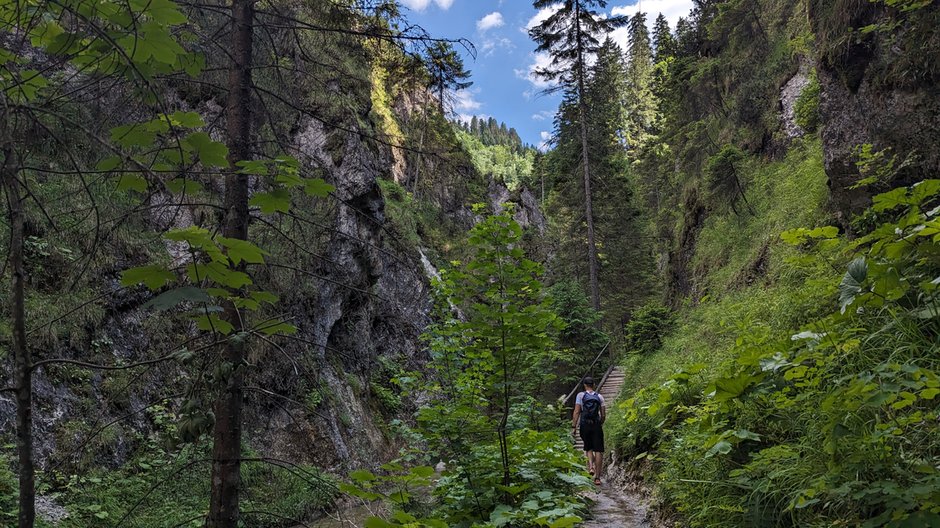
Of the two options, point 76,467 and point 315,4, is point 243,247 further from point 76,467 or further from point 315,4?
point 76,467

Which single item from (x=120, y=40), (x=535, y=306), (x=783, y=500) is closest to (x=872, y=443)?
(x=783, y=500)

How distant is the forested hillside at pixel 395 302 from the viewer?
2.07 meters

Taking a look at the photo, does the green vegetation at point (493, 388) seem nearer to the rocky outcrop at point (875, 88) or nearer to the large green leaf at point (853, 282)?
the large green leaf at point (853, 282)

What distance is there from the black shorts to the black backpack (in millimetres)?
73

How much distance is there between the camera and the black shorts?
797cm

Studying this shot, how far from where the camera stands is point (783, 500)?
10.1ft

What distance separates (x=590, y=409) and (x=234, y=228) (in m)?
6.66

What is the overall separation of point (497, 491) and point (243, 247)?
316 cm

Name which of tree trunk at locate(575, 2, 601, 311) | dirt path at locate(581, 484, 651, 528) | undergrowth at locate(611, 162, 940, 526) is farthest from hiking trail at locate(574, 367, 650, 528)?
tree trunk at locate(575, 2, 601, 311)

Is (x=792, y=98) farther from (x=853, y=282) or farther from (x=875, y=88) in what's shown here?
(x=853, y=282)

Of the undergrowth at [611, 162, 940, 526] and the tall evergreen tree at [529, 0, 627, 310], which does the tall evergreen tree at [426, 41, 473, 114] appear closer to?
the undergrowth at [611, 162, 940, 526]

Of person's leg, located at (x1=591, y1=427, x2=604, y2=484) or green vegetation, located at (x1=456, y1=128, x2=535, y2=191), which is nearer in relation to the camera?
person's leg, located at (x1=591, y1=427, x2=604, y2=484)

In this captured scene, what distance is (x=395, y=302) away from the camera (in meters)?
3.99

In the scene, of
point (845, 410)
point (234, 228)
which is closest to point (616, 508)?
point (845, 410)
